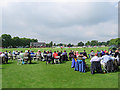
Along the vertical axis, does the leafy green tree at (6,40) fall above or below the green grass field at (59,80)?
above

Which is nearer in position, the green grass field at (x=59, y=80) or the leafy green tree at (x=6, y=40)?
the green grass field at (x=59, y=80)

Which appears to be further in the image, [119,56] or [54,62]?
[54,62]

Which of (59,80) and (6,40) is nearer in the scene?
(59,80)

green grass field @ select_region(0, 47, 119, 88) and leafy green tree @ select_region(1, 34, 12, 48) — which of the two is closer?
green grass field @ select_region(0, 47, 119, 88)

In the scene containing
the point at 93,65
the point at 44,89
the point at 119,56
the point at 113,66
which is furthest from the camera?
the point at 119,56

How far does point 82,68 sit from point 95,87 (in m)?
3.67

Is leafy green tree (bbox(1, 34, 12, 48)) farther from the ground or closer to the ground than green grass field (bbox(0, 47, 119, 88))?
farther from the ground

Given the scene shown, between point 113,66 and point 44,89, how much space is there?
6.62 metres

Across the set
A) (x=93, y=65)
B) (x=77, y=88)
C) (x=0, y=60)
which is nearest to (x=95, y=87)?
(x=77, y=88)

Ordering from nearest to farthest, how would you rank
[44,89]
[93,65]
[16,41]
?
1. [44,89]
2. [93,65]
3. [16,41]

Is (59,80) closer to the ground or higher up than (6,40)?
closer to the ground

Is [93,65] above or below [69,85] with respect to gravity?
above

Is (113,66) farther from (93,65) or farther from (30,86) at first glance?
(30,86)

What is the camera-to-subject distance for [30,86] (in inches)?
253
